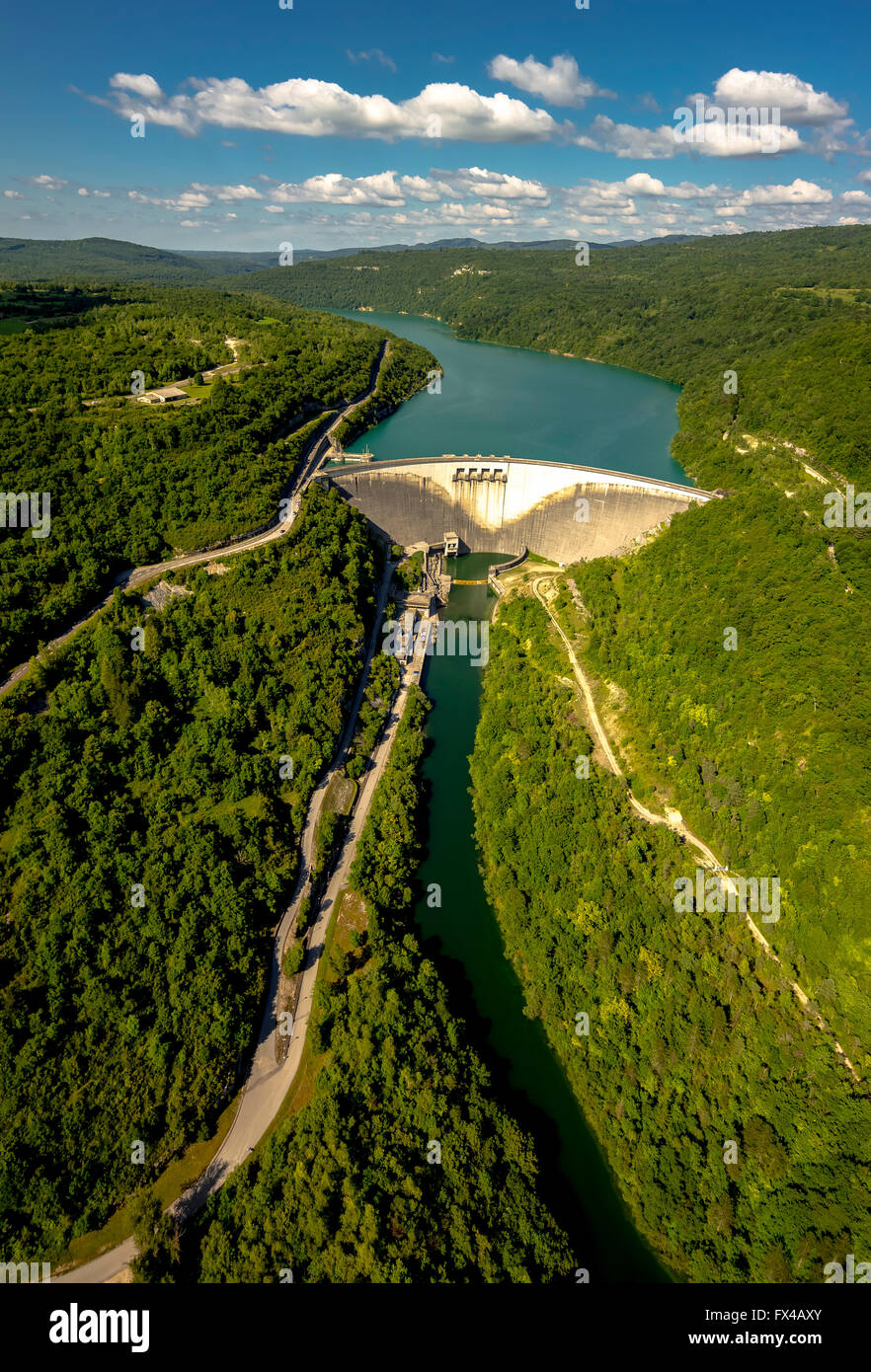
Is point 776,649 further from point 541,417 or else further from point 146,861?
point 541,417

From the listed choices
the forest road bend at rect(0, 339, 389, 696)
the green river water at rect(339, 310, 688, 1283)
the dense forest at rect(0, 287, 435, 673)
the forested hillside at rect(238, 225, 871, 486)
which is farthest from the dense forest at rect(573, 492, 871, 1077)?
the dense forest at rect(0, 287, 435, 673)

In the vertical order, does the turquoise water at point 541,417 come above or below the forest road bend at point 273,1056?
above

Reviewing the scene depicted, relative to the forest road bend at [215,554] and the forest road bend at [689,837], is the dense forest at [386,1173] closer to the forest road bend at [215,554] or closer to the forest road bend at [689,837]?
the forest road bend at [689,837]

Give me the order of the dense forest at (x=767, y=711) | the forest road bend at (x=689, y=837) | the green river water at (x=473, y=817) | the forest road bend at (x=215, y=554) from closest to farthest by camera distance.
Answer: the green river water at (x=473, y=817)
the forest road bend at (x=689, y=837)
the dense forest at (x=767, y=711)
the forest road bend at (x=215, y=554)

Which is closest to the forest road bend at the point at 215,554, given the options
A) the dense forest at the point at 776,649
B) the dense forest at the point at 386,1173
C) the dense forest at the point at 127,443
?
the dense forest at the point at 127,443

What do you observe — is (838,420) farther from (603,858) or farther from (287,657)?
(287,657)

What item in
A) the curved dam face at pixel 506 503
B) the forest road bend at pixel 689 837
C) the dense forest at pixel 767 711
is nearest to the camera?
the forest road bend at pixel 689 837

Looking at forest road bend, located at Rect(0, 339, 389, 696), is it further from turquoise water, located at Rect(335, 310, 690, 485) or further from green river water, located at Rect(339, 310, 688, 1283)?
green river water, located at Rect(339, 310, 688, 1283)
